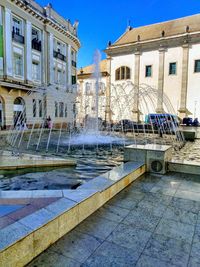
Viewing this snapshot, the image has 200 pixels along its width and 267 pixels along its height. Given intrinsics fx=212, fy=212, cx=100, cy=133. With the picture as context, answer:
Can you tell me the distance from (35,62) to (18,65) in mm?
2507

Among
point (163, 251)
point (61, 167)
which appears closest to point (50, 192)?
point (163, 251)

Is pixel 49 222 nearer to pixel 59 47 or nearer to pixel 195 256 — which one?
Answer: pixel 195 256

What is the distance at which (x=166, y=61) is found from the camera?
2997 centimetres

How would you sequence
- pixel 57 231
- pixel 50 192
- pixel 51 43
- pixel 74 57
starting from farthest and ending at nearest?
pixel 74 57
pixel 51 43
pixel 50 192
pixel 57 231

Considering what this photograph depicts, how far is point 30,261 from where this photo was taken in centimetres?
212

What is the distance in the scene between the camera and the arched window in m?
33.2

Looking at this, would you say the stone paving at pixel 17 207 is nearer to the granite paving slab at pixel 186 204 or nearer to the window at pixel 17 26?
the granite paving slab at pixel 186 204

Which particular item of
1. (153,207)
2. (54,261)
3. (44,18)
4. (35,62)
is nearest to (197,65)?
(44,18)

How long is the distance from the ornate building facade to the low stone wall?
1783cm

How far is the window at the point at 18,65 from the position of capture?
20.4m

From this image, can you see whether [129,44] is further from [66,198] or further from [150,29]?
[66,198]

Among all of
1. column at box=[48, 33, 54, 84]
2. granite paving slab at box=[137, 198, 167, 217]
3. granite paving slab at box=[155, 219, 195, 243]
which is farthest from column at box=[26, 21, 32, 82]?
granite paving slab at box=[155, 219, 195, 243]

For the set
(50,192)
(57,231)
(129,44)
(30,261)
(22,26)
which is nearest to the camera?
(30,261)

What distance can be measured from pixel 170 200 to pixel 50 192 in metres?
2.06
